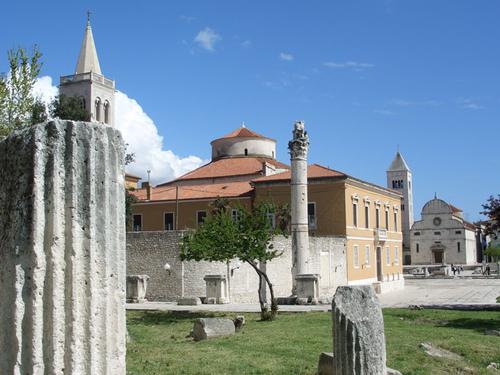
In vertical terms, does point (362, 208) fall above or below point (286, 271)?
above

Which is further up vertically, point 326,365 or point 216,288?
point 216,288

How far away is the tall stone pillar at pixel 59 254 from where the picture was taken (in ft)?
11.7

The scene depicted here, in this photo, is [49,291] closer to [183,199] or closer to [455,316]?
[455,316]

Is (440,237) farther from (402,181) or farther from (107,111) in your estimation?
(107,111)

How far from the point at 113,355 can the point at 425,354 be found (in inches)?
395

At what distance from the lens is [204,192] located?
142ft

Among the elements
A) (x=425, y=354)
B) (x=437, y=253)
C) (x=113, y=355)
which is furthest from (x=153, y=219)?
(x=437, y=253)

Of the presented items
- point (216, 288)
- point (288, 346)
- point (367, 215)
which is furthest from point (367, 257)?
point (288, 346)

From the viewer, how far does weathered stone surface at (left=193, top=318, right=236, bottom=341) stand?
15.2 meters

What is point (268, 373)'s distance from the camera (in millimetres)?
10602

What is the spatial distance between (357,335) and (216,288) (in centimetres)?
2051

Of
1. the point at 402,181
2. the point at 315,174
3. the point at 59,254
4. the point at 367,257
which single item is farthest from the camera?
the point at 402,181

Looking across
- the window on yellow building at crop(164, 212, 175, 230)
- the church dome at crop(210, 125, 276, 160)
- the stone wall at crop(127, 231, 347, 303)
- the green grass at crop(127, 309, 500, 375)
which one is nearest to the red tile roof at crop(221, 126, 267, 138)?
the church dome at crop(210, 125, 276, 160)

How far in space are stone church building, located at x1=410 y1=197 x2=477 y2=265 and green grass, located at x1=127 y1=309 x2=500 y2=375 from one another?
64.9m
